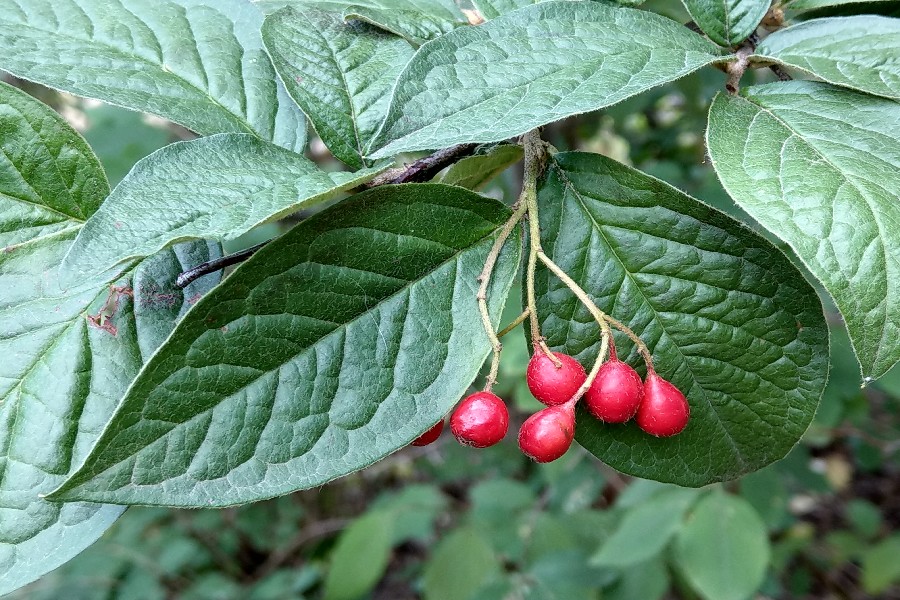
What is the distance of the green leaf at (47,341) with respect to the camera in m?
0.94

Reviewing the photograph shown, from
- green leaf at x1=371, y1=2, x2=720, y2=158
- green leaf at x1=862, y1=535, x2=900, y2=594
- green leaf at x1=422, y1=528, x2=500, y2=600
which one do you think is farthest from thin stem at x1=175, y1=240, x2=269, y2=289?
green leaf at x1=862, y1=535, x2=900, y2=594

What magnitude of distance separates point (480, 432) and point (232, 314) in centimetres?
36

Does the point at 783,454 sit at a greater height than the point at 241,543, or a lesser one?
greater

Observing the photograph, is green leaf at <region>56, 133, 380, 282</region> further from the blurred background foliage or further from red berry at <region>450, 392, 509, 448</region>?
the blurred background foliage

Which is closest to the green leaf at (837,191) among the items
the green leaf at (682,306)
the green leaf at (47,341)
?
the green leaf at (682,306)

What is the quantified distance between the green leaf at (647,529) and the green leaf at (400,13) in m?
1.86

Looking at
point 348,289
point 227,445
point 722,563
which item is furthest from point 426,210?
point 722,563

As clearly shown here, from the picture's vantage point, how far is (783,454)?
107 cm

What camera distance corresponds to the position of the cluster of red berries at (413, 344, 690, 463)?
37.6 inches

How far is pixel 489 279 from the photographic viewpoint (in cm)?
96

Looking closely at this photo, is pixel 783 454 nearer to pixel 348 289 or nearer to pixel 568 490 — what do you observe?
pixel 348 289

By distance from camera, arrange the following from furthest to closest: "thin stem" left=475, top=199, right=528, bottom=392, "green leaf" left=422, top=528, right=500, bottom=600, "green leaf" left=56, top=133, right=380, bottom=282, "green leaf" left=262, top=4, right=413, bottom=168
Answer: "green leaf" left=422, top=528, right=500, bottom=600
"green leaf" left=262, top=4, right=413, bottom=168
"thin stem" left=475, top=199, right=528, bottom=392
"green leaf" left=56, top=133, right=380, bottom=282

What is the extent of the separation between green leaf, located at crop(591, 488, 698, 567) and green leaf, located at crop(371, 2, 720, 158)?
1848 millimetres

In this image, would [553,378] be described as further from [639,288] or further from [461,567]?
[461,567]
